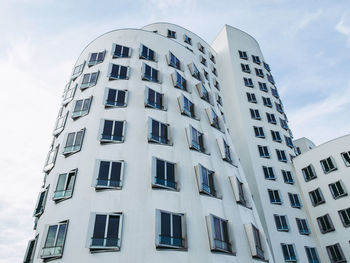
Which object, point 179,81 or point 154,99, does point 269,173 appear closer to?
point 179,81

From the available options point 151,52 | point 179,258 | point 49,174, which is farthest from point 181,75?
point 179,258

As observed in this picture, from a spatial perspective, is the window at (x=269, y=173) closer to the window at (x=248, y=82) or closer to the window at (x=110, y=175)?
the window at (x=248, y=82)

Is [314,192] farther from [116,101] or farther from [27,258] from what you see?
[27,258]

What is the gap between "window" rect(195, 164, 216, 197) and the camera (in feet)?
58.9

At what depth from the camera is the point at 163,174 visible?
1764 centimetres

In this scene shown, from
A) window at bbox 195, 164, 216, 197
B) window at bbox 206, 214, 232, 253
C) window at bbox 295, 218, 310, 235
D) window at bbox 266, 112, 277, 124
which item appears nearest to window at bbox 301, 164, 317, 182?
window at bbox 295, 218, 310, 235

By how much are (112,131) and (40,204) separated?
810cm

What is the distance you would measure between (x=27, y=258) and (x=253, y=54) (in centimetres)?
4792

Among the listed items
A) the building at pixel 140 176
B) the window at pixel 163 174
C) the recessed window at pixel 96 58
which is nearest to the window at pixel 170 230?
the building at pixel 140 176

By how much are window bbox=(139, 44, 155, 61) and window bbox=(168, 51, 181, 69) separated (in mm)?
1910

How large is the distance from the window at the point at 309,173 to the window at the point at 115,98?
27.2 meters

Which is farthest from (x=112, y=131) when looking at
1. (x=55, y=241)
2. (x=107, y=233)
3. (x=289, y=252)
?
(x=289, y=252)

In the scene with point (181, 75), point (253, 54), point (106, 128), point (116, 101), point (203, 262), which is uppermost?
point (253, 54)

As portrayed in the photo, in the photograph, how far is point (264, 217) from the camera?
30203 millimetres
